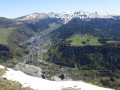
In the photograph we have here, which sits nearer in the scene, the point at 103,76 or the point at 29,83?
the point at 29,83

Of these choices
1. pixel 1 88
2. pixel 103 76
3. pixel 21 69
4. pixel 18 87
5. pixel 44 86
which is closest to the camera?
pixel 1 88

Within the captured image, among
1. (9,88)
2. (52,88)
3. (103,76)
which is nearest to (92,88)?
(52,88)

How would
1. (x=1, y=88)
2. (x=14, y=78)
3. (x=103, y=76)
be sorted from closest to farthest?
(x=1, y=88)
(x=14, y=78)
(x=103, y=76)

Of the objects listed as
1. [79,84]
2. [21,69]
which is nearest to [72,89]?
[79,84]

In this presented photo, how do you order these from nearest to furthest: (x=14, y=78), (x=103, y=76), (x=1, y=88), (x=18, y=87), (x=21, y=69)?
1. (x=1, y=88)
2. (x=18, y=87)
3. (x=14, y=78)
4. (x=21, y=69)
5. (x=103, y=76)

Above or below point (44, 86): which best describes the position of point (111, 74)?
below

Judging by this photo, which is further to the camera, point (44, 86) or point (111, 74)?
point (111, 74)

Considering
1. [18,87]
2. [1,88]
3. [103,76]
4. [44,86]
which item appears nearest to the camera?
[1,88]

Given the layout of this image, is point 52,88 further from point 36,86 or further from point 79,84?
point 79,84

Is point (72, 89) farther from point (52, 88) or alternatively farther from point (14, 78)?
point (14, 78)
